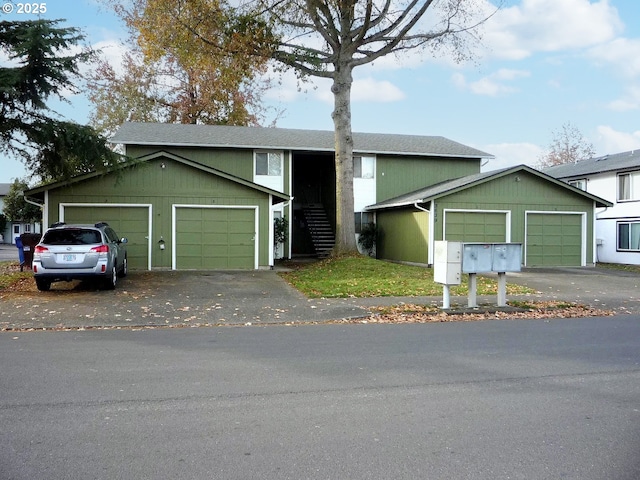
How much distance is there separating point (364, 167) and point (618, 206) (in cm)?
1358

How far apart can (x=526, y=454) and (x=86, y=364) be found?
5.06 m

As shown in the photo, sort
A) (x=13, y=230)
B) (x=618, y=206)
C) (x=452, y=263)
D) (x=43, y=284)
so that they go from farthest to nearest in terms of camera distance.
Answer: (x=13, y=230), (x=618, y=206), (x=43, y=284), (x=452, y=263)

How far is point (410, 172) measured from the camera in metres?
27.7


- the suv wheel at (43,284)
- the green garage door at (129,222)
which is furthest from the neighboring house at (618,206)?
the suv wheel at (43,284)

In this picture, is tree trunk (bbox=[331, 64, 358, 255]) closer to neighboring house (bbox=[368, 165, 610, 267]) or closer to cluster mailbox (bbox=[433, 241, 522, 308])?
neighboring house (bbox=[368, 165, 610, 267])

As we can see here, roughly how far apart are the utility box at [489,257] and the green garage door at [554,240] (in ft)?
41.5

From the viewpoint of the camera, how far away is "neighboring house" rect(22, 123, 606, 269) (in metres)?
19.8

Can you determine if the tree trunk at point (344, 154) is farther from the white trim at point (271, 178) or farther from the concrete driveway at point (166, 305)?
the concrete driveway at point (166, 305)

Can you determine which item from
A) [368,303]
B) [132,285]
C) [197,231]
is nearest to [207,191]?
[197,231]

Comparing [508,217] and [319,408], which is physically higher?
[508,217]

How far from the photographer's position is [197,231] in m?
20.2

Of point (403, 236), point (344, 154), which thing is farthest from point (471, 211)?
point (344, 154)

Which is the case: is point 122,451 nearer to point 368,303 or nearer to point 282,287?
point 368,303

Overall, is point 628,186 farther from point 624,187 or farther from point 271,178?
point 271,178
